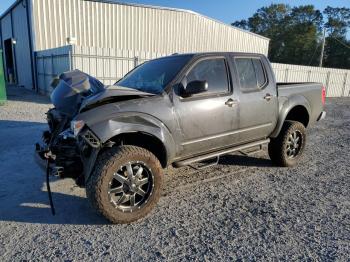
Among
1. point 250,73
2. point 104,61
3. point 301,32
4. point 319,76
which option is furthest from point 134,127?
point 301,32

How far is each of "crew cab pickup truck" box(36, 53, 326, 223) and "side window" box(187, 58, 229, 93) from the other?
0.01 metres

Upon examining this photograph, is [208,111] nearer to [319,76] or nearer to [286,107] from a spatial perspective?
[286,107]

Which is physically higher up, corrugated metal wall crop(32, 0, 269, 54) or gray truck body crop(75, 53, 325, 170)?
corrugated metal wall crop(32, 0, 269, 54)

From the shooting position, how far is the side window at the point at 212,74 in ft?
13.5

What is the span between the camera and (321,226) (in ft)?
11.2

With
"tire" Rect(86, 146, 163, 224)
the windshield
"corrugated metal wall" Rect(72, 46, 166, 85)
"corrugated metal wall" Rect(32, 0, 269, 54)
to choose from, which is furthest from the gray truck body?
"corrugated metal wall" Rect(32, 0, 269, 54)

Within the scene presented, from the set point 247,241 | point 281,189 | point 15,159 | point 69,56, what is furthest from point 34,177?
point 69,56

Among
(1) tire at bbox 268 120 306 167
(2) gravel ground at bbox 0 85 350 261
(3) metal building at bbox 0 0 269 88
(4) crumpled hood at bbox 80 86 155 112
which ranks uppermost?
(3) metal building at bbox 0 0 269 88

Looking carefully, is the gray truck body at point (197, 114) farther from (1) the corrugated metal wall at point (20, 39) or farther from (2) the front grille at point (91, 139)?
(1) the corrugated metal wall at point (20, 39)

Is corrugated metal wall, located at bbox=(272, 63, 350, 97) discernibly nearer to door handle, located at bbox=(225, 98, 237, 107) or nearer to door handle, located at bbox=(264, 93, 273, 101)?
door handle, located at bbox=(264, 93, 273, 101)

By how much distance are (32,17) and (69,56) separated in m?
5.67

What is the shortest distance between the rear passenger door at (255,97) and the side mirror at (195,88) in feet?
2.95

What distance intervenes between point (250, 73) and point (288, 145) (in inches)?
60.9

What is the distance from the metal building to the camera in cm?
1644
